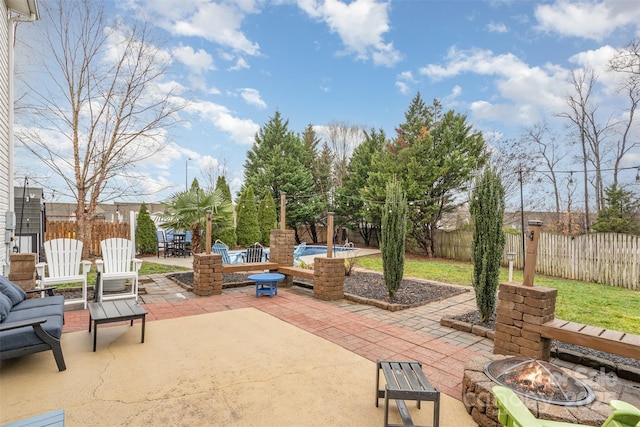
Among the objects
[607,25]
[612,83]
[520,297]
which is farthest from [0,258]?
[612,83]

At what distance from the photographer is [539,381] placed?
90.0 inches

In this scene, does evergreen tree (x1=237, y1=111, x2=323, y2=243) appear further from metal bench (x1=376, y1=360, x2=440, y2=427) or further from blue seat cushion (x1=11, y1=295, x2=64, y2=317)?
metal bench (x1=376, y1=360, x2=440, y2=427)

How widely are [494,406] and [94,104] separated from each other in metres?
12.0

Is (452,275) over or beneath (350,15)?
beneath

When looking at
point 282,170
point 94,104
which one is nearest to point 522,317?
point 94,104

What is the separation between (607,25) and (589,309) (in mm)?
8431

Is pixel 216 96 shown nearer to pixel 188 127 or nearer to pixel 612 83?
pixel 188 127

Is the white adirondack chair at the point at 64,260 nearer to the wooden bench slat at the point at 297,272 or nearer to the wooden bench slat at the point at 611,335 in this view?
the wooden bench slat at the point at 297,272

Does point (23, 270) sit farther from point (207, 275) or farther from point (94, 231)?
point (94, 231)

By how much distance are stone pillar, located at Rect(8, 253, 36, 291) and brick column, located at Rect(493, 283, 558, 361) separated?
661 cm

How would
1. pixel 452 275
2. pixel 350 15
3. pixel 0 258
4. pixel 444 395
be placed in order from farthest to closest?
pixel 452 275, pixel 350 15, pixel 0 258, pixel 444 395

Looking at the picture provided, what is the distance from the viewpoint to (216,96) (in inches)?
469

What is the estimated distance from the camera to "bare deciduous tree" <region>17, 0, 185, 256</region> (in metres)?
9.27

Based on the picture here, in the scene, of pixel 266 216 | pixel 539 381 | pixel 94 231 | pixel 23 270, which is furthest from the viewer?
pixel 266 216
